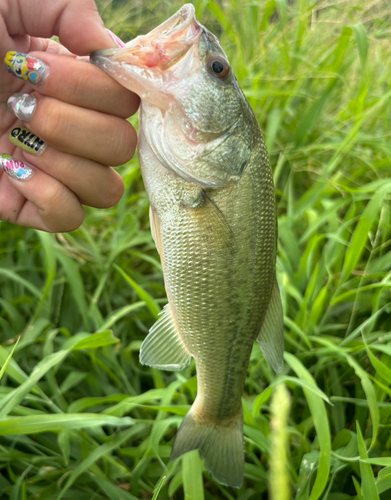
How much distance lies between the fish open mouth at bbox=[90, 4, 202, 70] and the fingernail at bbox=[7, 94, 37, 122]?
0.19 metres

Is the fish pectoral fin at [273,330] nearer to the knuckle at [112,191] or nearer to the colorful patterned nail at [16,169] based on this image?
the knuckle at [112,191]

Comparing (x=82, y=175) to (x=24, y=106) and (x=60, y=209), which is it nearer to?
(x=60, y=209)

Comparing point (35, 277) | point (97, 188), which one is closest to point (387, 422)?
point (97, 188)

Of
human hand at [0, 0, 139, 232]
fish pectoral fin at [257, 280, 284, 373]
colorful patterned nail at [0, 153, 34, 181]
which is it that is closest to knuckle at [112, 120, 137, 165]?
human hand at [0, 0, 139, 232]

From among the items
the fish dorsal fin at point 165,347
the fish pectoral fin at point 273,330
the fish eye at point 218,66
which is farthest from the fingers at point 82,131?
the fish pectoral fin at point 273,330

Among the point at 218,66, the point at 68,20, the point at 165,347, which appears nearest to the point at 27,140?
the point at 68,20

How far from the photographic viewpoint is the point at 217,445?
1.25m

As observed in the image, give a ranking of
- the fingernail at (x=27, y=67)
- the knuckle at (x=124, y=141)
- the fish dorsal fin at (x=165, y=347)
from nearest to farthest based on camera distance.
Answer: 1. the fingernail at (x=27, y=67)
2. the knuckle at (x=124, y=141)
3. the fish dorsal fin at (x=165, y=347)

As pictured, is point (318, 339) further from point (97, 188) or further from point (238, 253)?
point (97, 188)

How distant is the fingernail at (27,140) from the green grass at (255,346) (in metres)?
0.57

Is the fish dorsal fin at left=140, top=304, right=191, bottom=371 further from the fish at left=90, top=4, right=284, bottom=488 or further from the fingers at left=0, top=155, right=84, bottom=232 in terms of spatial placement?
the fingers at left=0, top=155, right=84, bottom=232

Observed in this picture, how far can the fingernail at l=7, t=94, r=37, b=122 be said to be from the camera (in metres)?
1.08

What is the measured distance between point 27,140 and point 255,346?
1.11m

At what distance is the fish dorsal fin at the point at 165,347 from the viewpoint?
48.9 inches
